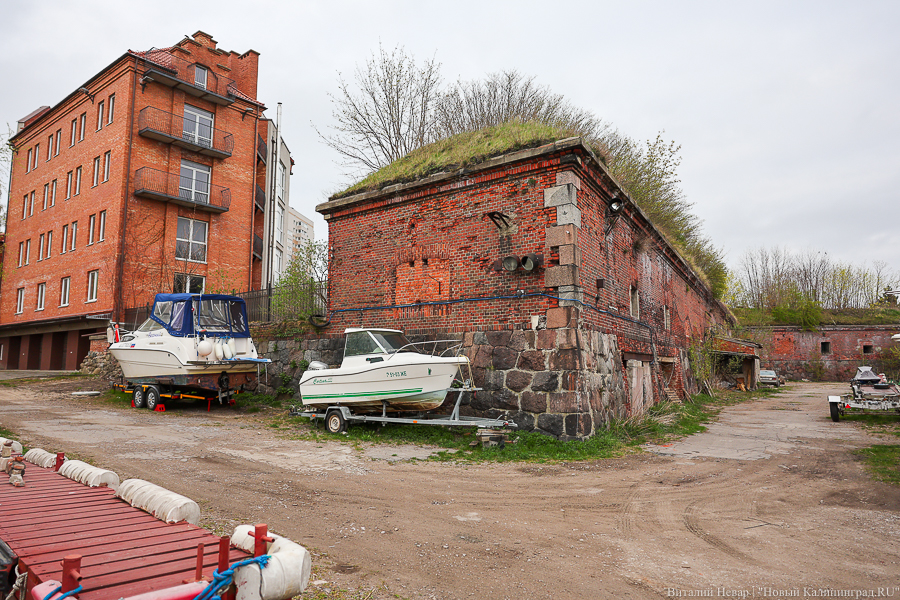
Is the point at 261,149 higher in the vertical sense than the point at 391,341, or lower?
higher

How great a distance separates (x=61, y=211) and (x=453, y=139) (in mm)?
22533

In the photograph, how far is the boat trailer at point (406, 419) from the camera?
30.2ft

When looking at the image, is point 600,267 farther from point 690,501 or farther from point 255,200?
point 255,200

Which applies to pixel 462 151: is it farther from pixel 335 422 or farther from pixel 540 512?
pixel 540 512

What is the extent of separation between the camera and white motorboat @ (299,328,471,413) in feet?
31.1

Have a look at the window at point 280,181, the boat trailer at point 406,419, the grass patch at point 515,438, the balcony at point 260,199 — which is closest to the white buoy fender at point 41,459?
the grass patch at point 515,438

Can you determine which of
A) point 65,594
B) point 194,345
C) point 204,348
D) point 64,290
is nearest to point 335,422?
point 204,348

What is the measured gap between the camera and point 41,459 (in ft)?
16.2

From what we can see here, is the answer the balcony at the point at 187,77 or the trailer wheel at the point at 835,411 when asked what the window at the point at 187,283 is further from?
the trailer wheel at the point at 835,411

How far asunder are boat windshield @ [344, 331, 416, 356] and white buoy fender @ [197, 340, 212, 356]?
4078 millimetres

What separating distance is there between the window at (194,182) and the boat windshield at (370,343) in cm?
1770

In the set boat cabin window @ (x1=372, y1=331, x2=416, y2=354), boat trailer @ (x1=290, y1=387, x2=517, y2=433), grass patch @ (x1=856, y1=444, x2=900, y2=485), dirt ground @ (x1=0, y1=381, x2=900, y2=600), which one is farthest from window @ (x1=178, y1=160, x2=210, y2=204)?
grass patch @ (x1=856, y1=444, x2=900, y2=485)

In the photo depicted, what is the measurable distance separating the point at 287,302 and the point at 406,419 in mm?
6780

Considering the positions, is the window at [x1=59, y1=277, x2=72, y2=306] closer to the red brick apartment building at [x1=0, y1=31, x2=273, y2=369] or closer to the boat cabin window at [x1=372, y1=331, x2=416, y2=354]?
the red brick apartment building at [x1=0, y1=31, x2=273, y2=369]
